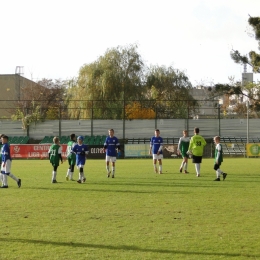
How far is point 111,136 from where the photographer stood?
2227cm

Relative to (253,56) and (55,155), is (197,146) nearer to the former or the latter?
(55,155)

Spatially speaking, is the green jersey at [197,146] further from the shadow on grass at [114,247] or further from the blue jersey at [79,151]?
the shadow on grass at [114,247]

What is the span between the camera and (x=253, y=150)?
4553 cm

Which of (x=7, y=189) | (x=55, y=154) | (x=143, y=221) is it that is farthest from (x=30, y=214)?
(x=55, y=154)

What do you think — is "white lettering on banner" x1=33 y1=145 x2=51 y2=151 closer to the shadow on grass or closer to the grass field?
the grass field

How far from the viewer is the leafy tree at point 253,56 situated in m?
33.0

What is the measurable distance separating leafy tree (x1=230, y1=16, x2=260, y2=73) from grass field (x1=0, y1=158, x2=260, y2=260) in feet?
56.7

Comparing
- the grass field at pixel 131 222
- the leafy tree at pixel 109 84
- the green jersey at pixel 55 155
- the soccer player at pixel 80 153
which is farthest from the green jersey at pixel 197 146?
the leafy tree at pixel 109 84

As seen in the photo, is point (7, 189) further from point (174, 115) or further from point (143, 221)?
point (174, 115)

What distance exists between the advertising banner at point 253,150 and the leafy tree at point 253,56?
32.3 feet

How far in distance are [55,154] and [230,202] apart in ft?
26.3

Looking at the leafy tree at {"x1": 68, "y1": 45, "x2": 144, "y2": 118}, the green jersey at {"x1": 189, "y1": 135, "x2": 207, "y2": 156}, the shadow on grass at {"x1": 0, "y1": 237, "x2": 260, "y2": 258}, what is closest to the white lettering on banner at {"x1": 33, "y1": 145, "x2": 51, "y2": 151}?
the leafy tree at {"x1": 68, "y1": 45, "x2": 144, "y2": 118}

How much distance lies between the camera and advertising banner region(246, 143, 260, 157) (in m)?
45.4

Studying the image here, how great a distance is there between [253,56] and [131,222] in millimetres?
26173
